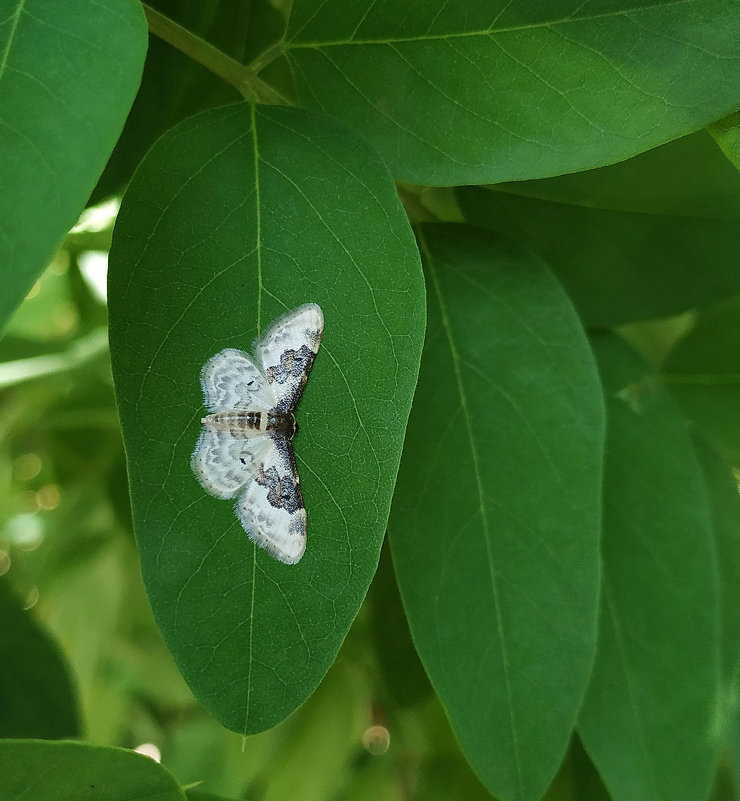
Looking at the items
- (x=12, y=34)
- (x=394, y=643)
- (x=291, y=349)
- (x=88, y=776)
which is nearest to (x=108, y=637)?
(x=394, y=643)

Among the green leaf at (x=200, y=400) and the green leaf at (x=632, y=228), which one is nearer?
the green leaf at (x=200, y=400)

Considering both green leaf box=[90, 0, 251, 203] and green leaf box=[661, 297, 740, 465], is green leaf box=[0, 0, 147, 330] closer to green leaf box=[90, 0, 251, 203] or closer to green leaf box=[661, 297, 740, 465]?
green leaf box=[90, 0, 251, 203]

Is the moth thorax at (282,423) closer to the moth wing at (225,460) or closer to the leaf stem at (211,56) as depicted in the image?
the moth wing at (225,460)

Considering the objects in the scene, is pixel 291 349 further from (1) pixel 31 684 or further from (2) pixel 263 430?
(1) pixel 31 684

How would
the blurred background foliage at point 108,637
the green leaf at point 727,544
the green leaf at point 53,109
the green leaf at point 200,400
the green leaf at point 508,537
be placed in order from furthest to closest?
1. the blurred background foliage at point 108,637
2. the green leaf at point 727,544
3. the green leaf at point 508,537
4. the green leaf at point 200,400
5. the green leaf at point 53,109

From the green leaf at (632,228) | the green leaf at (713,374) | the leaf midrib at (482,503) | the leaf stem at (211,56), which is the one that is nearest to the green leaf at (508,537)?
the leaf midrib at (482,503)

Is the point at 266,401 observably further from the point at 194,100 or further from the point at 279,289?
the point at 194,100
